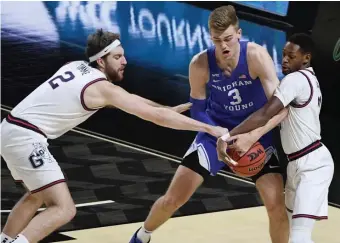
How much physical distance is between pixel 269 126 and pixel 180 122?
560 mm

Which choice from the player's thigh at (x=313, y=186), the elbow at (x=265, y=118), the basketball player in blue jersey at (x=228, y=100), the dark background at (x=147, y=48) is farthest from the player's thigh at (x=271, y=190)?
the dark background at (x=147, y=48)

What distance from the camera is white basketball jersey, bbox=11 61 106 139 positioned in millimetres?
6738

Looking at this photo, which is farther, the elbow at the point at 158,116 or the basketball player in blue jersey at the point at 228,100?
the basketball player in blue jersey at the point at 228,100

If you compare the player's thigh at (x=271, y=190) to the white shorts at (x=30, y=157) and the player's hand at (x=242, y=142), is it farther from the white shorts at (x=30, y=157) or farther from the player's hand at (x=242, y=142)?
the white shorts at (x=30, y=157)

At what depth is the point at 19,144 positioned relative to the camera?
672cm

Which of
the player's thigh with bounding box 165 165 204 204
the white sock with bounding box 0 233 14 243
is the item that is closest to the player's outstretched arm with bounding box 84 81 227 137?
the player's thigh with bounding box 165 165 204 204

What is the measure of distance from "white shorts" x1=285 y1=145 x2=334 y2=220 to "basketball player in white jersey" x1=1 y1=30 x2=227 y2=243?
56cm

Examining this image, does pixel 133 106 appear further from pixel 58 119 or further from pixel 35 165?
pixel 35 165

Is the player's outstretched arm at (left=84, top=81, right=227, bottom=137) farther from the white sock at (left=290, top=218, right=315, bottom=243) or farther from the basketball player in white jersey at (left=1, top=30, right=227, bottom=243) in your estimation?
the white sock at (left=290, top=218, right=315, bottom=243)

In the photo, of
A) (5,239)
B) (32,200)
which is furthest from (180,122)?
(5,239)

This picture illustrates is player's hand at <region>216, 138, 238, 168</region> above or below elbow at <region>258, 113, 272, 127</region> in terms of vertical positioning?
below

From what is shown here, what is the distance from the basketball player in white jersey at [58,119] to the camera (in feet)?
21.8

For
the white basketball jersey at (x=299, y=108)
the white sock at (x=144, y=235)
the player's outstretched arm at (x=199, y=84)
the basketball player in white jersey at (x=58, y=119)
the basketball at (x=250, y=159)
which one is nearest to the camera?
the basketball player in white jersey at (x=58, y=119)

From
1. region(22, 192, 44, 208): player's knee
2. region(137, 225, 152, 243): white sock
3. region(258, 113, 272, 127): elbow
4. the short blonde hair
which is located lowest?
region(137, 225, 152, 243): white sock
